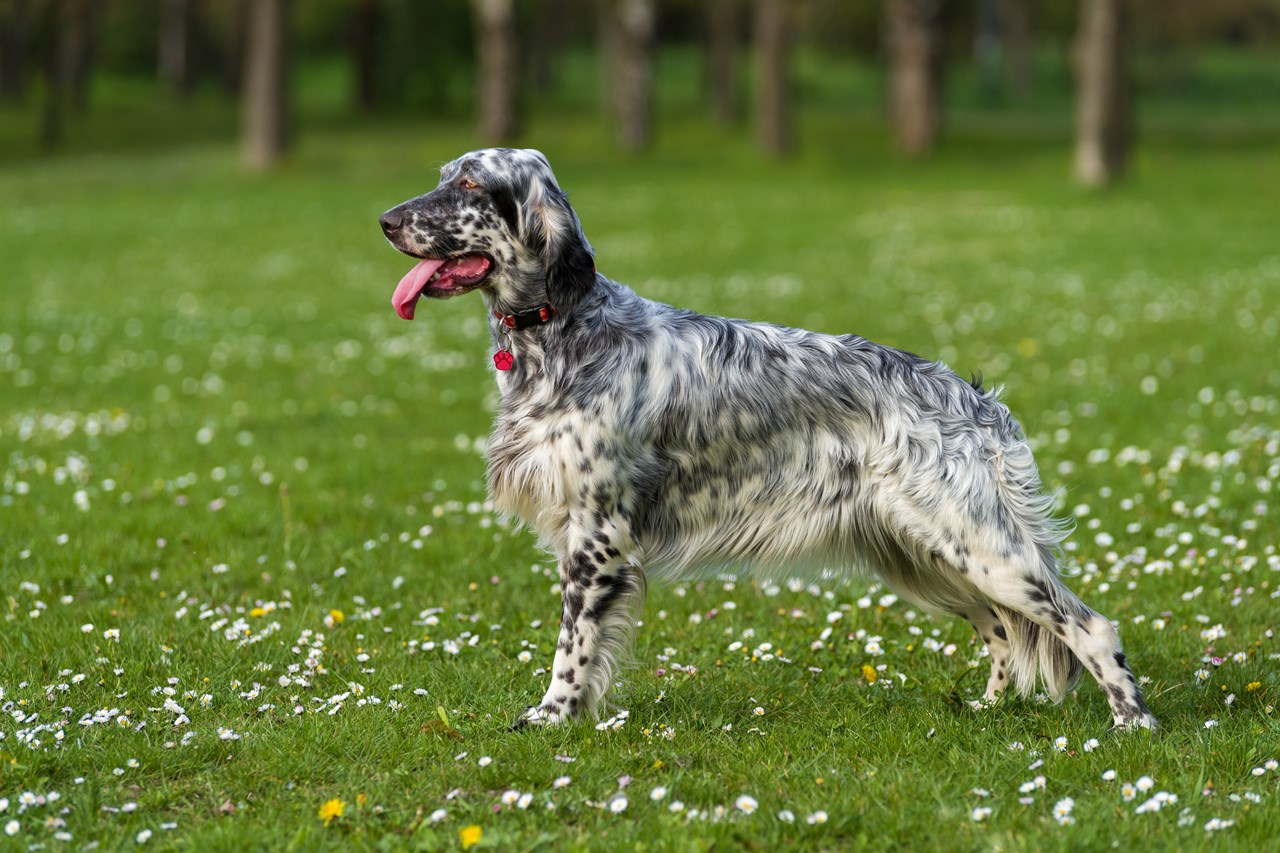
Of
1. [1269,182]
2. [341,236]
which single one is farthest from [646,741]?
[1269,182]

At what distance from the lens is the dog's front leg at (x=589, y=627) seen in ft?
17.9

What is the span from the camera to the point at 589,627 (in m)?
5.50

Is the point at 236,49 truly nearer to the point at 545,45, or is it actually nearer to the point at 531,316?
the point at 545,45

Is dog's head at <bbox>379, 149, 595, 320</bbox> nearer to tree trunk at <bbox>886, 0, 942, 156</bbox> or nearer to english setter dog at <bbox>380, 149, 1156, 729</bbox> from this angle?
english setter dog at <bbox>380, 149, 1156, 729</bbox>

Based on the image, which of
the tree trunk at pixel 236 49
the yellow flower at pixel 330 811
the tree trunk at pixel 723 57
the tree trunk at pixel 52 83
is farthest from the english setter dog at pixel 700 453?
the tree trunk at pixel 236 49

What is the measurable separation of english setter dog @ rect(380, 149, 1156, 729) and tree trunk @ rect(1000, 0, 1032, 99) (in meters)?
49.6

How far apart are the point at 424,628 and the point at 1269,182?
2673 cm

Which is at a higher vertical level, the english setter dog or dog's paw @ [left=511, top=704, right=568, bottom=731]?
the english setter dog

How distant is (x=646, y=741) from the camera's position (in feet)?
17.3

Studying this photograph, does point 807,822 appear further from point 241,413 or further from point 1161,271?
point 1161,271

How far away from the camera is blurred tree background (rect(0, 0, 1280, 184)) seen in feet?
118

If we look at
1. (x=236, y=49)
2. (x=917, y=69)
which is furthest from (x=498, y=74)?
(x=236, y=49)

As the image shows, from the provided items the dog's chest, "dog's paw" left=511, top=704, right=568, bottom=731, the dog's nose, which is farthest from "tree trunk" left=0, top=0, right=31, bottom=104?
"dog's paw" left=511, top=704, right=568, bottom=731

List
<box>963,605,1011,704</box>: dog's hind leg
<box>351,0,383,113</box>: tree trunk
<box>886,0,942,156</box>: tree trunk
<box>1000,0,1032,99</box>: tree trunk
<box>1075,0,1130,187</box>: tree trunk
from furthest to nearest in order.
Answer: <box>1000,0,1032,99</box>: tree trunk
<box>351,0,383,113</box>: tree trunk
<box>886,0,942,156</box>: tree trunk
<box>1075,0,1130,187</box>: tree trunk
<box>963,605,1011,704</box>: dog's hind leg
